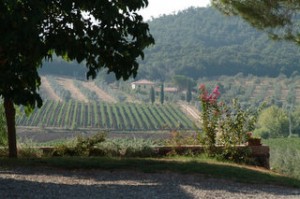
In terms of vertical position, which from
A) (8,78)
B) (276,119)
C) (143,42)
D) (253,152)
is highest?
(143,42)

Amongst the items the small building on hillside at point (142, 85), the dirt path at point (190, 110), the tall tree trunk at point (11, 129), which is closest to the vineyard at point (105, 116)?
the dirt path at point (190, 110)

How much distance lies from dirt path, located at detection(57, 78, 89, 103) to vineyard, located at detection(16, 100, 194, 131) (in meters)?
17.2

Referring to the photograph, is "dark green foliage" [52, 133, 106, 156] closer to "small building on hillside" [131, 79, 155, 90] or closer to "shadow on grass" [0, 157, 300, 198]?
"shadow on grass" [0, 157, 300, 198]

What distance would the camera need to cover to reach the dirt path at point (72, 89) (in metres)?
113

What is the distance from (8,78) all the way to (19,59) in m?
0.56

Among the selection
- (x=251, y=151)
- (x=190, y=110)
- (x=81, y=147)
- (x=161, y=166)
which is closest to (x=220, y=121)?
(x=251, y=151)

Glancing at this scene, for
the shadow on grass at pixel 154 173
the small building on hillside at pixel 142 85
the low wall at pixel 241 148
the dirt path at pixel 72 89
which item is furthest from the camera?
the small building on hillside at pixel 142 85

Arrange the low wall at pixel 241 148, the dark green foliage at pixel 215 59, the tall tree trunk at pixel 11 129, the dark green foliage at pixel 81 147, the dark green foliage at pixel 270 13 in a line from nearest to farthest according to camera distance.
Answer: the tall tree trunk at pixel 11 129 < the dark green foliage at pixel 81 147 < the low wall at pixel 241 148 < the dark green foliage at pixel 270 13 < the dark green foliage at pixel 215 59

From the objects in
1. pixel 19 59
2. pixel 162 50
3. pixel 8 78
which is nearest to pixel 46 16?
pixel 19 59

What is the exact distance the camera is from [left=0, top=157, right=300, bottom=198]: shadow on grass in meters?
7.57

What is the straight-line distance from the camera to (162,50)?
161750 millimetres

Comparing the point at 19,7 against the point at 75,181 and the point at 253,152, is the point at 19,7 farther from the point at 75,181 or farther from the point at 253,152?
the point at 253,152

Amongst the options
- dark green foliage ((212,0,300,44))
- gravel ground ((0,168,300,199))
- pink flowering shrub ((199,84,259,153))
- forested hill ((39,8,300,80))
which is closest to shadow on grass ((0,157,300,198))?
gravel ground ((0,168,300,199))

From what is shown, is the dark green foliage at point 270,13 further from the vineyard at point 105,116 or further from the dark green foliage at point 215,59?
the dark green foliage at point 215,59
